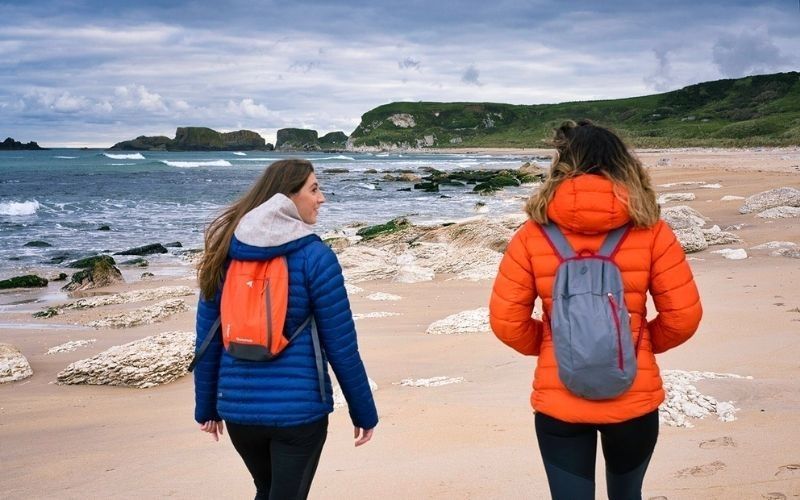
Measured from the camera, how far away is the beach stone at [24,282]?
13977 mm

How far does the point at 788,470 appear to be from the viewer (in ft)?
12.7

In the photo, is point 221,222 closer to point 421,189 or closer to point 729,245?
point 729,245

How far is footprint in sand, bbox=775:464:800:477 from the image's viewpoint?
3.82 m

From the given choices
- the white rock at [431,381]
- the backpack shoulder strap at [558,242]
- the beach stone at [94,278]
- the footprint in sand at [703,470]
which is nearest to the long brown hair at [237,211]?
the backpack shoulder strap at [558,242]

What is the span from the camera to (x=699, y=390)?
16.3 feet

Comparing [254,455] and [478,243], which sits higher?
[254,455]

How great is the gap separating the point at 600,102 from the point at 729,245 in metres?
184

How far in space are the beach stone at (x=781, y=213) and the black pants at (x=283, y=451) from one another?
15.0 meters

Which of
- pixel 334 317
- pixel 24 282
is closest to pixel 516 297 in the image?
pixel 334 317

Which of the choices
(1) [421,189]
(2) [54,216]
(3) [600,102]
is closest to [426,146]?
(3) [600,102]

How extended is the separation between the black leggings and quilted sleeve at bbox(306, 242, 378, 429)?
27.8 inches

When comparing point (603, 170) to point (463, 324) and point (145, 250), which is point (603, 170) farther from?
point (145, 250)

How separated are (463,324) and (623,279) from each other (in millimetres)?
5359

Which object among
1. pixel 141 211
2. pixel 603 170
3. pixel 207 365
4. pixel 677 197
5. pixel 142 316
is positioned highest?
pixel 603 170
